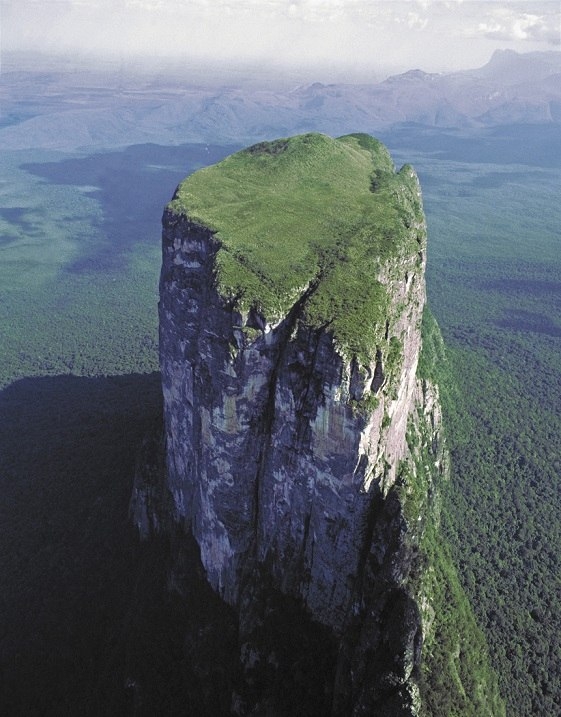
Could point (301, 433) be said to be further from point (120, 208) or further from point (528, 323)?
point (120, 208)

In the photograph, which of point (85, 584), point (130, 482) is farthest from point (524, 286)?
point (85, 584)

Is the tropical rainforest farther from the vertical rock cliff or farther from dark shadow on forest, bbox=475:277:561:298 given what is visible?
the vertical rock cliff

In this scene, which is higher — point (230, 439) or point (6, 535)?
point (230, 439)

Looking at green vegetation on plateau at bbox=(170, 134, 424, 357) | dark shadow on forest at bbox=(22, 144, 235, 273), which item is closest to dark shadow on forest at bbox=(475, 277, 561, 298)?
green vegetation on plateau at bbox=(170, 134, 424, 357)

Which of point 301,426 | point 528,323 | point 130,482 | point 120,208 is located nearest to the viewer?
point 301,426

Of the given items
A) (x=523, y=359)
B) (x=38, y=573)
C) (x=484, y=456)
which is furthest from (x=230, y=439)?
(x=523, y=359)

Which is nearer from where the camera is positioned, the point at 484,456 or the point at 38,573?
the point at 38,573

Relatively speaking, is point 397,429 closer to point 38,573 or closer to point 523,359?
point 38,573
